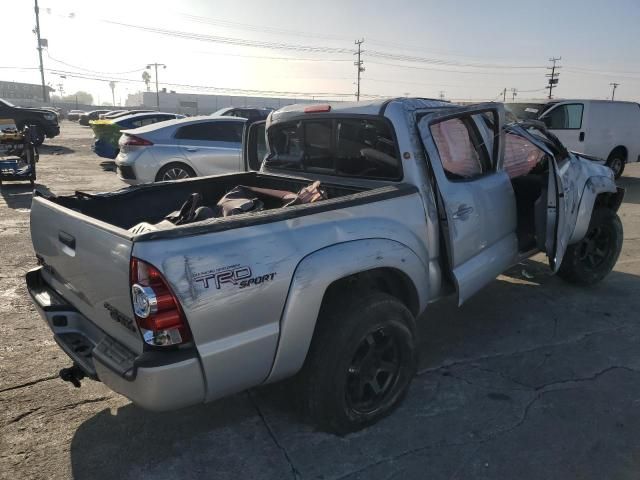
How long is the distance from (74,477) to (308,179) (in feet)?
8.13

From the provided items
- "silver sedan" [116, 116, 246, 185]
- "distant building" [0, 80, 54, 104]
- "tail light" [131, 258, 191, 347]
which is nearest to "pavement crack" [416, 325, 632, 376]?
"tail light" [131, 258, 191, 347]

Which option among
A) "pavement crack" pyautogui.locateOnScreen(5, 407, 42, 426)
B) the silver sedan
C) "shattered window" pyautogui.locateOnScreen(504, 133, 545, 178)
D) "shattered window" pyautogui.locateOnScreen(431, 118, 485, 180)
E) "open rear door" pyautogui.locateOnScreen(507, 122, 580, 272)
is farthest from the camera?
the silver sedan

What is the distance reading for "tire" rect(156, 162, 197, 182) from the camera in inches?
368

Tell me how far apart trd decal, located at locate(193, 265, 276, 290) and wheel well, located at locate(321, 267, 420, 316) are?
1.83 feet

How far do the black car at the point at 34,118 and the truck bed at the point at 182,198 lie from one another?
59.6 feet

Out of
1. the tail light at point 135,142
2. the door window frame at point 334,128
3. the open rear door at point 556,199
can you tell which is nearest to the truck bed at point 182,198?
the door window frame at point 334,128

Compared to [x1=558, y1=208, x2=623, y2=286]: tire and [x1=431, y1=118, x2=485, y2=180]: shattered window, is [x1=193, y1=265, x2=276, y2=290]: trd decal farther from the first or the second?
[x1=558, y1=208, x2=623, y2=286]: tire

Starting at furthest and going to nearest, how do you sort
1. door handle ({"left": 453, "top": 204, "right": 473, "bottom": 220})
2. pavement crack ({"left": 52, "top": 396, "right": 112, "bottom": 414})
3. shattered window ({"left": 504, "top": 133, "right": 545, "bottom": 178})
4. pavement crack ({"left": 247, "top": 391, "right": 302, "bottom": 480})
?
shattered window ({"left": 504, "top": 133, "right": 545, "bottom": 178}) < door handle ({"left": 453, "top": 204, "right": 473, "bottom": 220}) < pavement crack ({"left": 52, "top": 396, "right": 112, "bottom": 414}) < pavement crack ({"left": 247, "top": 391, "right": 302, "bottom": 480})

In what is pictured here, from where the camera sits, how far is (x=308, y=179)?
397cm

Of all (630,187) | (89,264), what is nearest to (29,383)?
(89,264)

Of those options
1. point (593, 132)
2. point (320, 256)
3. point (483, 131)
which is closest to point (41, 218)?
point (320, 256)

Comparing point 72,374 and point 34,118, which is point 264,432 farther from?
point 34,118

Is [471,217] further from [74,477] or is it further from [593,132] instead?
[593,132]

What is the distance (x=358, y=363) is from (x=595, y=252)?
374 cm
